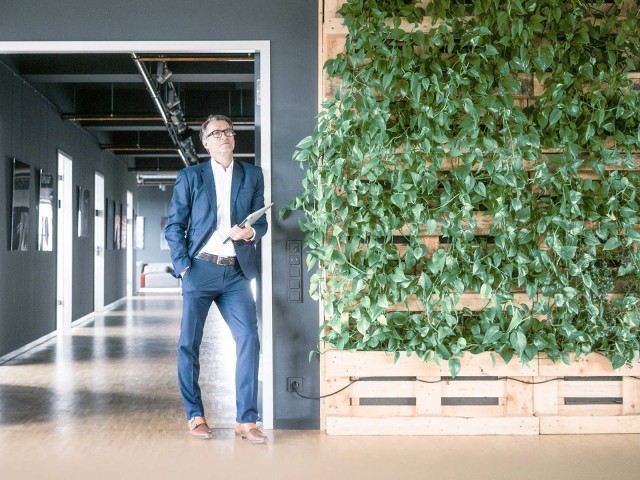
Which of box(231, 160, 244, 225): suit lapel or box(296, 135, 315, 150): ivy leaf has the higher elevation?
box(296, 135, 315, 150): ivy leaf

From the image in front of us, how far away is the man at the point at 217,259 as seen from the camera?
3646 mm

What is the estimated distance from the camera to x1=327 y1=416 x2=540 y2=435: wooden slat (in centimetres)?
376

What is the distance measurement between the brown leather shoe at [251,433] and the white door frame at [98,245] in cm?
865

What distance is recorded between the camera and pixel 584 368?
3832 mm

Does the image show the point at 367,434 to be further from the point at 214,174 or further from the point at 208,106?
the point at 208,106

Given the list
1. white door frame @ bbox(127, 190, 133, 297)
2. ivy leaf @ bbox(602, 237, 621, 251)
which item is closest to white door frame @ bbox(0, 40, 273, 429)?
ivy leaf @ bbox(602, 237, 621, 251)

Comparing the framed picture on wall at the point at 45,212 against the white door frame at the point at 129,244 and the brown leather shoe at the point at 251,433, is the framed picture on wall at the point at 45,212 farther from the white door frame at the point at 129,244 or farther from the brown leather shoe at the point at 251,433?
the white door frame at the point at 129,244

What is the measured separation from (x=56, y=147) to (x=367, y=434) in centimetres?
657

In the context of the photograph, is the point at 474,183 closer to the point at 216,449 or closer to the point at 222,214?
the point at 222,214

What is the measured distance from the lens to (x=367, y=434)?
12.3 feet

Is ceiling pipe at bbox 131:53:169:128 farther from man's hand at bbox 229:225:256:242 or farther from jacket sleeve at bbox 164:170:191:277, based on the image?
man's hand at bbox 229:225:256:242

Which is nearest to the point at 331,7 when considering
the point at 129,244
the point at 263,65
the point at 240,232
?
the point at 263,65

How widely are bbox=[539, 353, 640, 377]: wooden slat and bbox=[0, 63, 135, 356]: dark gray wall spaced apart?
16.1 ft

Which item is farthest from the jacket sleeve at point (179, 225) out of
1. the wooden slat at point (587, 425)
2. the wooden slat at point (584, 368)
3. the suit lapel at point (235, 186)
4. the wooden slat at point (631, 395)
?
the wooden slat at point (631, 395)
